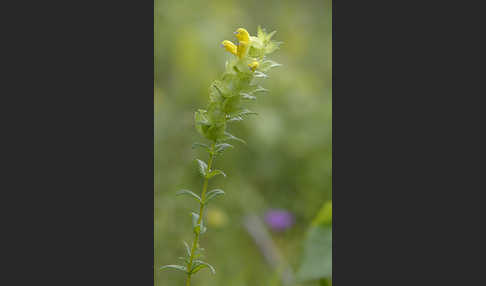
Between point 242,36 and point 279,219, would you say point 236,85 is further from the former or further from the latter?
point 279,219

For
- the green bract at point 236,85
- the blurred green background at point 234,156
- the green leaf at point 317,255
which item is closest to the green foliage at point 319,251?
the green leaf at point 317,255

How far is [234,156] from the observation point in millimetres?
3332

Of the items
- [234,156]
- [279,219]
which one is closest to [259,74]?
[279,219]

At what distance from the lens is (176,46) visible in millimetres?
3828

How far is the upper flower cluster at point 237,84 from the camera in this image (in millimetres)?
1262

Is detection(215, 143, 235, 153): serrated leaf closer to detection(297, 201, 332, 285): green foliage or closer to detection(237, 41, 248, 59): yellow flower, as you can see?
detection(237, 41, 248, 59): yellow flower

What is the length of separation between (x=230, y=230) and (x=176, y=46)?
1672 millimetres

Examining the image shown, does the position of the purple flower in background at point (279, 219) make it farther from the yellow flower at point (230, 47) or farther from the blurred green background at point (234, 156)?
the yellow flower at point (230, 47)

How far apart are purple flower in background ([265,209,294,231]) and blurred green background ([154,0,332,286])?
0.26ft

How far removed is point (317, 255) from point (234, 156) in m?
1.45

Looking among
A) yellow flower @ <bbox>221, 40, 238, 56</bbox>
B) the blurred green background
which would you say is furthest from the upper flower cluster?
the blurred green background

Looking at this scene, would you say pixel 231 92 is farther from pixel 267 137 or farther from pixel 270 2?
pixel 270 2

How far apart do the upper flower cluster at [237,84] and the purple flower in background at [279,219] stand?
1.69m

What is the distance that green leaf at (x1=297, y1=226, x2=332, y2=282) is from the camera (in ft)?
6.36
